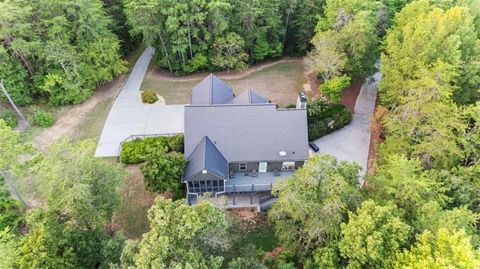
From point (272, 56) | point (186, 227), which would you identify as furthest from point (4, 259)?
point (272, 56)

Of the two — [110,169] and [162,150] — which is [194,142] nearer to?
[162,150]

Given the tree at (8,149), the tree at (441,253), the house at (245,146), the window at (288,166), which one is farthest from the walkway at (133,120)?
the tree at (441,253)

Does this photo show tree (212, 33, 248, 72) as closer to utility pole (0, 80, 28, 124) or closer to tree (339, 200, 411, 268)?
utility pole (0, 80, 28, 124)

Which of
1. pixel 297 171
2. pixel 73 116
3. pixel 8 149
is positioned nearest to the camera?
pixel 297 171

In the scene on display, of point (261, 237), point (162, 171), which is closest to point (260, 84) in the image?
point (162, 171)

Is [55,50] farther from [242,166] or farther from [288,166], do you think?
[288,166]

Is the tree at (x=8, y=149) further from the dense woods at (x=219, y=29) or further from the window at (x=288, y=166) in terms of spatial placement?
the dense woods at (x=219, y=29)
